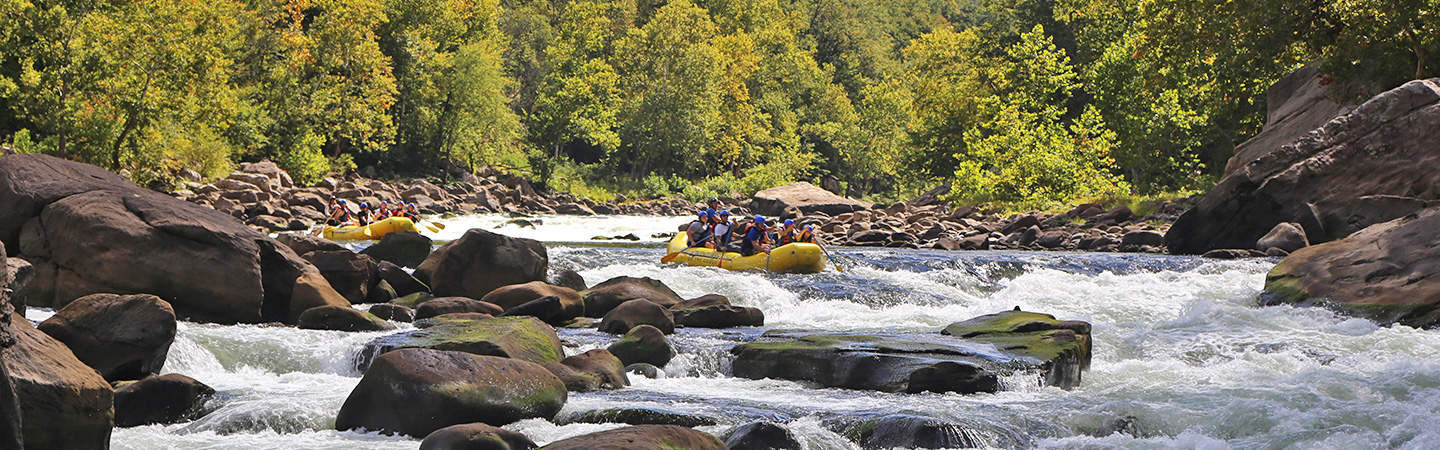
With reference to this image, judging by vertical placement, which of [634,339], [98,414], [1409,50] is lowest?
[634,339]

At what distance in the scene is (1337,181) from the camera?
2002 cm

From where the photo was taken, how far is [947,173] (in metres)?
45.1

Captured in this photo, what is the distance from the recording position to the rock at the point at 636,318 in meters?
12.1

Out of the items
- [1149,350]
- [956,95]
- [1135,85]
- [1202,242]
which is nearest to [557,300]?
[1149,350]

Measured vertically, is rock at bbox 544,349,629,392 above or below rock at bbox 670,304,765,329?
above

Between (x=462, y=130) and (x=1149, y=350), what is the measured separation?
39.2 m

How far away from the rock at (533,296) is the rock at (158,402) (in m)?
5.46

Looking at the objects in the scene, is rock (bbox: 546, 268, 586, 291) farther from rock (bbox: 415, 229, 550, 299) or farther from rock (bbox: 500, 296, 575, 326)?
rock (bbox: 500, 296, 575, 326)

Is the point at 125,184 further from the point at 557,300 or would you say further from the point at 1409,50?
the point at 1409,50

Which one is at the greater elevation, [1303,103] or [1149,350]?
[1303,103]

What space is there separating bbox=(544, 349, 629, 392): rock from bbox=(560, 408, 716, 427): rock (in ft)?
2.85

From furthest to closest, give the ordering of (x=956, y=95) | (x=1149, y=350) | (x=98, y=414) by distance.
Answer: (x=956, y=95) → (x=1149, y=350) → (x=98, y=414)

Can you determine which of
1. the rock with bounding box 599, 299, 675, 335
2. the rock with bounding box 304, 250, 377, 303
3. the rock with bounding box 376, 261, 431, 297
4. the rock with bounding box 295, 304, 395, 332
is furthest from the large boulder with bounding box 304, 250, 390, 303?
the rock with bounding box 599, 299, 675, 335

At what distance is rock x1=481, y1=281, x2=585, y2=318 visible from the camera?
13312 mm
